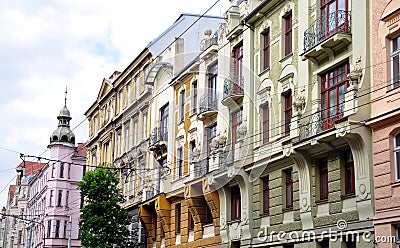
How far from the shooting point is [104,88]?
183 feet

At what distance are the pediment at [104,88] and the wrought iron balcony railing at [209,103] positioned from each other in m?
19.7

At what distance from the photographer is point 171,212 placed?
1512 inches

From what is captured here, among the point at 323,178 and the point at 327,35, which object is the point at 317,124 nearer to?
the point at 323,178

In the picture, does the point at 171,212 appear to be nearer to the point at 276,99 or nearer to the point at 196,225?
the point at 196,225

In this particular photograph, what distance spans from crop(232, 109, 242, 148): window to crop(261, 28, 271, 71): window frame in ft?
8.96

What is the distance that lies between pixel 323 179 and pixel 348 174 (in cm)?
162

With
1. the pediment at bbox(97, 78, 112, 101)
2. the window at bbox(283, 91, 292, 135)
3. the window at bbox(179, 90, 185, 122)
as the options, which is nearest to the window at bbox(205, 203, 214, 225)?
the window at bbox(179, 90, 185, 122)

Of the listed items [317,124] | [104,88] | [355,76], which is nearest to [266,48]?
[317,124]

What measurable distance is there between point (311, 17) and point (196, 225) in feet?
43.5

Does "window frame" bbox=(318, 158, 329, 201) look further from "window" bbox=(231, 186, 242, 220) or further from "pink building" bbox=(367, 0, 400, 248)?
"window" bbox=(231, 186, 242, 220)

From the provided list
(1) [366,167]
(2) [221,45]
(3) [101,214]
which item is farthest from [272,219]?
(3) [101,214]

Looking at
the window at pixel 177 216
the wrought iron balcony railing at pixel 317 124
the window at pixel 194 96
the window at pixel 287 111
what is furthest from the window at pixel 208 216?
the wrought iron balcony railing at pixel 317 124

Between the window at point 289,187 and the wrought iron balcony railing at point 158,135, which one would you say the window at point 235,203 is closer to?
the window at point 289,187

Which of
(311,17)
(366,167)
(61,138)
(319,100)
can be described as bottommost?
(366,167)
